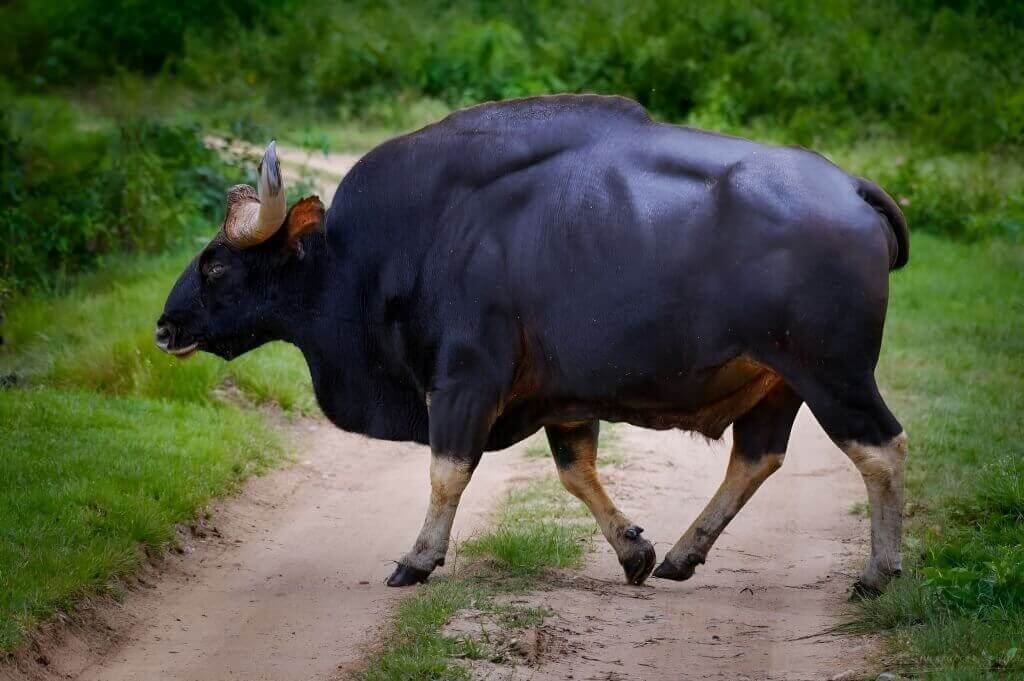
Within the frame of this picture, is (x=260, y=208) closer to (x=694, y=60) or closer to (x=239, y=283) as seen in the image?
(x=239, y=283)

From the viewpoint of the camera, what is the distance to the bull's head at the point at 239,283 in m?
6.79

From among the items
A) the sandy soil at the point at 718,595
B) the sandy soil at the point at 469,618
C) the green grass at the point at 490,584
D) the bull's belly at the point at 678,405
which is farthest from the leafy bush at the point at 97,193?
the bull's belly at the point at 678,405

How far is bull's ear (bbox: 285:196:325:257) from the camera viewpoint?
6.74 meters

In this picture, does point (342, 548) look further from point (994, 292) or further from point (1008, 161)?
point (1008, 161)

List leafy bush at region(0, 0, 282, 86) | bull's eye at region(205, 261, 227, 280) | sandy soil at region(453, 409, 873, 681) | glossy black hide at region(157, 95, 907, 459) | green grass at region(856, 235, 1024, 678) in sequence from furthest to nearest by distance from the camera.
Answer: leafy bush at region(0, 0, 282, 86) < bull's eye at region(205, 261, 227, 280) < glossy black hide at region(157, 95, 907, 459) < sandy soil at region(453, 409, 873, 681) < green grass at region(856, 235, 1024, 678)

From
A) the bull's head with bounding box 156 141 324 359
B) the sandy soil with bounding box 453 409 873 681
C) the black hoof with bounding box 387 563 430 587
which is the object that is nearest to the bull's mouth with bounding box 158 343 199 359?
the bull's head with bounding box 156 141 324 359

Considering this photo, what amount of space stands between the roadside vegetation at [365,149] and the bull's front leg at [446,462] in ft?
0.62

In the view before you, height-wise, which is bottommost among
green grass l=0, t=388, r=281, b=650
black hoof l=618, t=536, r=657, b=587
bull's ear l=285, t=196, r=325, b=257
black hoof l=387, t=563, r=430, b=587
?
black hoof l=618, t=536, r=657, b=587

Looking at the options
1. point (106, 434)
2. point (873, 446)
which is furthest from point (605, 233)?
point (106, 434)

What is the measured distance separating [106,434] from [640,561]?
10.9 ft

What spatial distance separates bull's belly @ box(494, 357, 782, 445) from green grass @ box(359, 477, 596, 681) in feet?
1.87

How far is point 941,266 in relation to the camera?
45.6ft

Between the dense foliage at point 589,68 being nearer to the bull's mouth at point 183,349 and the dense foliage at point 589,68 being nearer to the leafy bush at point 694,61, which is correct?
the leafy bush at point 694,61

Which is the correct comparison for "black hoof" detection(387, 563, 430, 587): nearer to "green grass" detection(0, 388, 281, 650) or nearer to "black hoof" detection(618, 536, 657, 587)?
"black hoof" detection(618, 536, 657, 587)
